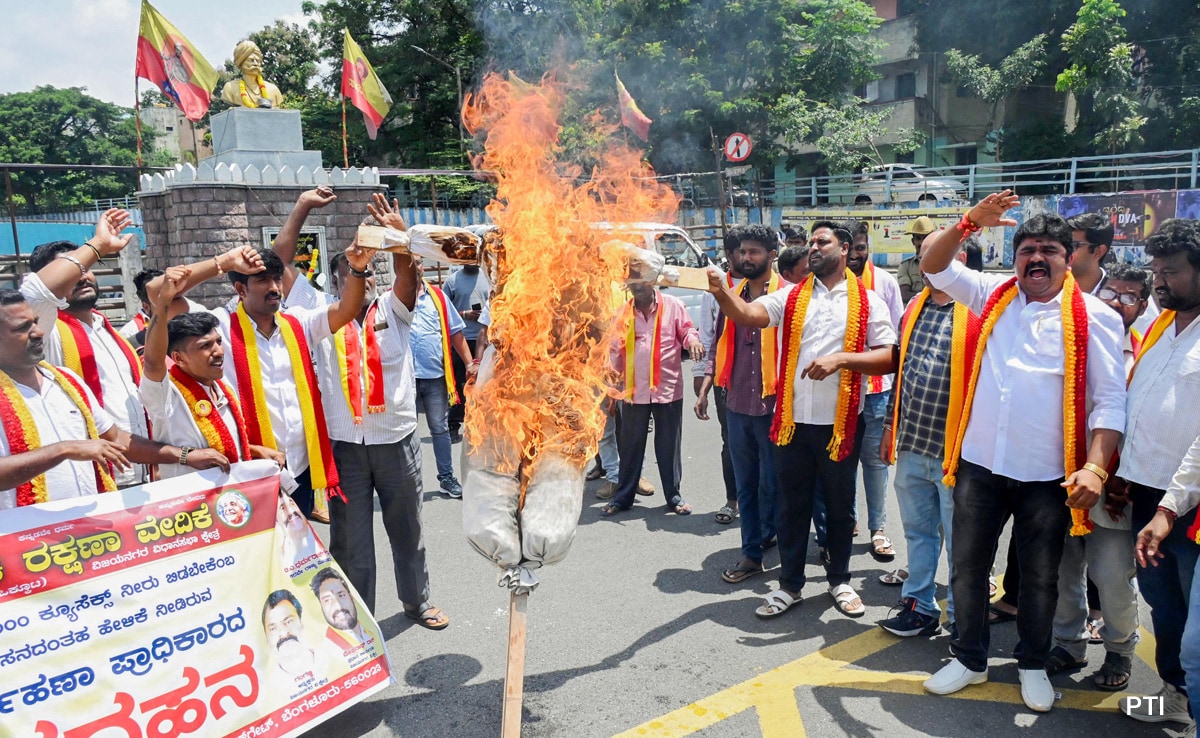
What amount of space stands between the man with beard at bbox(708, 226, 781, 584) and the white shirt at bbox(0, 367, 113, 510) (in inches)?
141

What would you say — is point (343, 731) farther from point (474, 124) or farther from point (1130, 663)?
point (1130, 663)

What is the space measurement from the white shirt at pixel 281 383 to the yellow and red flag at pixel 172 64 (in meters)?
8.77

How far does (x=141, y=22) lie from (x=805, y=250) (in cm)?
1075

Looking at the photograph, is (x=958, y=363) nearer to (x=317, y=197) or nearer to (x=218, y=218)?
(x=317, y=197)

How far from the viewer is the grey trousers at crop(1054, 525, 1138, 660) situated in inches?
140

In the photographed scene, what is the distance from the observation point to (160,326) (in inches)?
132

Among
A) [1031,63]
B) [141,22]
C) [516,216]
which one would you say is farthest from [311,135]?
[516,216]

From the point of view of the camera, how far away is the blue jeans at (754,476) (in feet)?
16.9

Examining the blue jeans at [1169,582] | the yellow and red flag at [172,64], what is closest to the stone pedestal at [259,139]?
the yellow and red flag at [172,64]

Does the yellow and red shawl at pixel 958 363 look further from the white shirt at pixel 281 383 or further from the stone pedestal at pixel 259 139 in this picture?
the stone pedestal at pixel 259 139

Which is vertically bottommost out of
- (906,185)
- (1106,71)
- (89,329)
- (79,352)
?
(79,352)

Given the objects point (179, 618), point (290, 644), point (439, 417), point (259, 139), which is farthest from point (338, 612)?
point (259, 139)

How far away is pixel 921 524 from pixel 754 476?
131cm

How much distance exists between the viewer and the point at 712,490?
7.01 m
